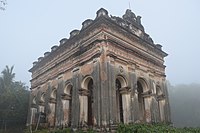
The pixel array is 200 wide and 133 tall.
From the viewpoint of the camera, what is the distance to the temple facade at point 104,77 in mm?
10781

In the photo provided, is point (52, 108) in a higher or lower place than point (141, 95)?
lower

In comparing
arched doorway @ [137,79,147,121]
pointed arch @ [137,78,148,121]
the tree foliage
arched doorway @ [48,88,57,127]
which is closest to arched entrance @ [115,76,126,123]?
pointed arch @ [137,78,148,121]

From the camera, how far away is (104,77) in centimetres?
1058

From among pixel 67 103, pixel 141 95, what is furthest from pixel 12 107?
pixel 141 95

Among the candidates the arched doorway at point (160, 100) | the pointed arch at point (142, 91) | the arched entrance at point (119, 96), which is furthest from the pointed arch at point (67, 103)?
the arched doorway at point (160, 100)

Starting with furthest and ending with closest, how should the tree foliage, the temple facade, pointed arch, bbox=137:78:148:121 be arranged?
the tree foliage → pointed arch, bbox=137:78:148:121 → the temple facade

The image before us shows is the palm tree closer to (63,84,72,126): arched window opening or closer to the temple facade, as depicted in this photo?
the temple facade

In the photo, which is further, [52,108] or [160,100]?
[52,108]

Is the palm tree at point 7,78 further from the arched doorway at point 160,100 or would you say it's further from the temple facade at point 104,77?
the arched doorway at point 160,100

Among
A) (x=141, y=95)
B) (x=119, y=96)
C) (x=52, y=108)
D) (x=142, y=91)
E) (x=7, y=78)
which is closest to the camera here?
(x=119, y=96)

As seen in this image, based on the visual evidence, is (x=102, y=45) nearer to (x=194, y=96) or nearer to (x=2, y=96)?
(x=2, y=96)

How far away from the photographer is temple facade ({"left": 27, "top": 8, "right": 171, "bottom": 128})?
10.8 m

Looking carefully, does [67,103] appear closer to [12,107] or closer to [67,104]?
[67,104]

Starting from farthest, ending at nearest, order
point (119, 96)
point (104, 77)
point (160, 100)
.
→ point (160, 100) → point (119, 96) → point (104, 77)
